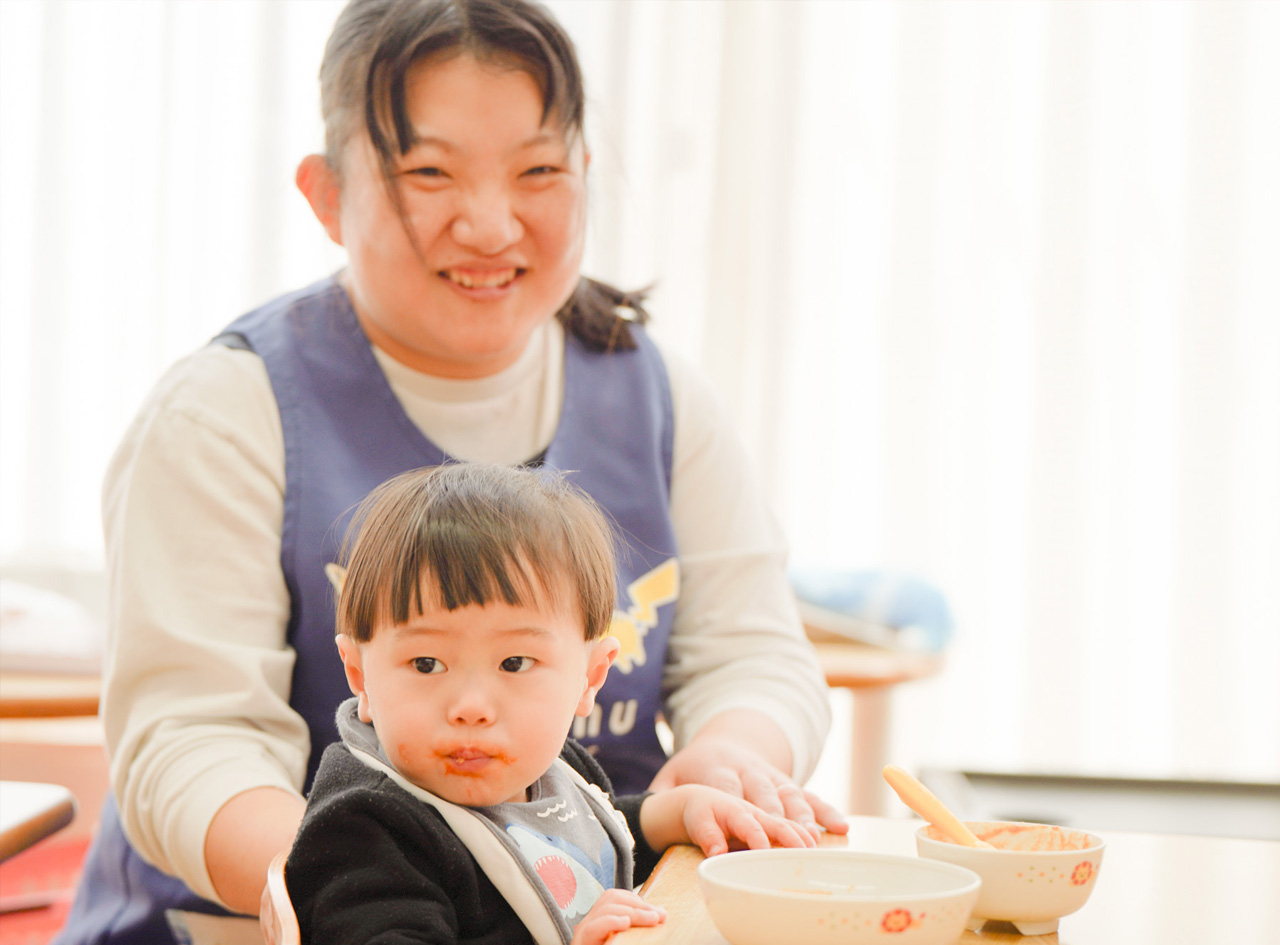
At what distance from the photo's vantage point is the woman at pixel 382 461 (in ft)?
3.35

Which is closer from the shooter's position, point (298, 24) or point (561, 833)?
point (561, 833)

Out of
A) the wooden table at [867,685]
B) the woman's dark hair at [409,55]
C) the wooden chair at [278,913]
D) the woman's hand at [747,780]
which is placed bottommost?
the wooden table at [867,685]

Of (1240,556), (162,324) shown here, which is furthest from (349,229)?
(1240,556)

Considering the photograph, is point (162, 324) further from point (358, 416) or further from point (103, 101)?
point (358, 416)

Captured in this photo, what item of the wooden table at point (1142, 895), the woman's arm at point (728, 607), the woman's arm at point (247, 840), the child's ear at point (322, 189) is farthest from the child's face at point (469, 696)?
the child's ear at point (322, 189)

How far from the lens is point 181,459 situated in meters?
1.09

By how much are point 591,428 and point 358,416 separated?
0.23 m

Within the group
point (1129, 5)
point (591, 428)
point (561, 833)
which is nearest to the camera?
point (561, 833)

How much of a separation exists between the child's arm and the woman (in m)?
0.08

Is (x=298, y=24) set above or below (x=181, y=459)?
above

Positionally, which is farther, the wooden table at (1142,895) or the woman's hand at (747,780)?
the woman's hand at (747,780)

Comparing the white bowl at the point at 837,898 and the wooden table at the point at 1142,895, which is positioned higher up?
the white bowl at the point at 837,898

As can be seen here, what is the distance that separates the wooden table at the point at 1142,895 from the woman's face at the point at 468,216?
1.74 ft

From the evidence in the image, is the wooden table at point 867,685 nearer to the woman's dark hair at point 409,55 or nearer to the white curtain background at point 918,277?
the white curtain background at point 918,277
